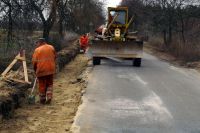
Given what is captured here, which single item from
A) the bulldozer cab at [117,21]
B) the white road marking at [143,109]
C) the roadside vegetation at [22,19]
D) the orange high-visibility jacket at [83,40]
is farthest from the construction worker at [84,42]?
the white road marking at [143,109]

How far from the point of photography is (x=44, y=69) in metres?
13.3

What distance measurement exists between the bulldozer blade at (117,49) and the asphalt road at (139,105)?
5.14 metres

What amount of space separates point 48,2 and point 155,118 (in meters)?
15.0

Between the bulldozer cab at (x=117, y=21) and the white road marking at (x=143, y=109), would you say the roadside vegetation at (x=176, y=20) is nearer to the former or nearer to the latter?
the bulldozer cab at (x=117, y=21)

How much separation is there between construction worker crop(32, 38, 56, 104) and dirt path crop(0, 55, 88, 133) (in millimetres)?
288

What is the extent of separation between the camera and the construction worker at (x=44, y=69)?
13266 millimetres

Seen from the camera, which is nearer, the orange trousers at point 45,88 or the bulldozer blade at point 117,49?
the orange trousers at point 45,88

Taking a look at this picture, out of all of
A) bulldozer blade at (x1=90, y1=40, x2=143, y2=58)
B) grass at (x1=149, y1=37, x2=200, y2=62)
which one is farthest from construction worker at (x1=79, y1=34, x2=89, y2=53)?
bulldozer blade at (x1=90, y1=40, x2=143, y2=58)

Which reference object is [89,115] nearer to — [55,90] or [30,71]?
[55,90]

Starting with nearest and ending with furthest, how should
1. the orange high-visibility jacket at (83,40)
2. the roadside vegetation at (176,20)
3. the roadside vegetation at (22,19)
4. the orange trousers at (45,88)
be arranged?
1. the orange trousers at (45,88)
2. the roadside vegetation at (22,19)
3. the orange high-visibility jacket at (83,40)
4. the roadside vegetation at (176,20)

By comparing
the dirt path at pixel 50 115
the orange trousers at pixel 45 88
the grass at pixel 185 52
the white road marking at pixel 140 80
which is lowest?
the grass at pixel 185 52

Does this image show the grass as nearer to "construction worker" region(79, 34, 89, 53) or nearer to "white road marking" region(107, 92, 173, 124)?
"construction worker" region(79, 34, 89, 53)

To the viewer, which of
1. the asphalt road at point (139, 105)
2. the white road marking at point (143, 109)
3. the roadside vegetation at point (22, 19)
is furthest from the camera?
the roadside vegetation at point (22, 19)

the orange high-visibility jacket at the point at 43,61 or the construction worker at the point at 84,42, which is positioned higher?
the orange high-visibility jacket at the point at 43,61
